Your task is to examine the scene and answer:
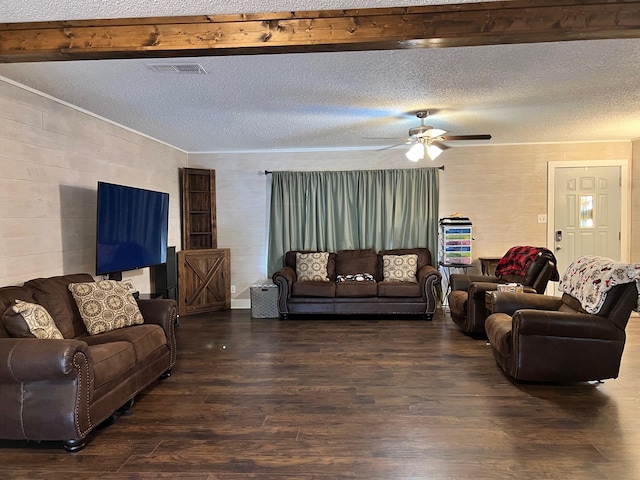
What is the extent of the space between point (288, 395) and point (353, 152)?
4173 millimetres

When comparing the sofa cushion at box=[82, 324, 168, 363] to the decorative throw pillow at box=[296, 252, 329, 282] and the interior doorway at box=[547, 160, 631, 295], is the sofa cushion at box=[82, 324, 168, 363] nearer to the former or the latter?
the decorative throw pillow at box=[296, 252, 329, 282]

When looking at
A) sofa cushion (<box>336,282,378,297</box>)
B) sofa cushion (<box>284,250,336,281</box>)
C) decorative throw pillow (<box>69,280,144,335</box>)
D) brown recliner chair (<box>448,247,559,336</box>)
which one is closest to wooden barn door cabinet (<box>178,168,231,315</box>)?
sofa cushion (<box>284,250,336,281</box>)

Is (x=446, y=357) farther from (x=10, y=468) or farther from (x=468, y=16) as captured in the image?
(x=10, y=468)

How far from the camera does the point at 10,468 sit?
7.39ft

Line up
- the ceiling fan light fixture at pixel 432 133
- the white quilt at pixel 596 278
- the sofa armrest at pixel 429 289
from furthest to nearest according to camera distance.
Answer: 1. the sofa armrest at pixel 429 289
2. the ceiling fan light fixture at pixel 432 133
3. the white quilt at pixel 596 278

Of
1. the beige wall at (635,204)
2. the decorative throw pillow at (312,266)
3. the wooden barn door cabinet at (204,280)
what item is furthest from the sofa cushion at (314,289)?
the beige wall at (635,204)

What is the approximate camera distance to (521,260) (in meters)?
4.88

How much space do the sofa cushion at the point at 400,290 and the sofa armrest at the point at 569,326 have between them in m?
2.31

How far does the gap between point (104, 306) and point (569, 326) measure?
11.8ft

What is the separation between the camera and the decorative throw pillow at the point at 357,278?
585cm

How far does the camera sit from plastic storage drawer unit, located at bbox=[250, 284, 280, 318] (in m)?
5.78

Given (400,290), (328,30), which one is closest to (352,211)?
(400,290)

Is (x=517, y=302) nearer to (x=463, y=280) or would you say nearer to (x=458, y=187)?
(x=463, y=280)

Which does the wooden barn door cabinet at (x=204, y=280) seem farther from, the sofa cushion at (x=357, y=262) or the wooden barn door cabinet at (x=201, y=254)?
the sofa cushion at (x=357, y=262)
